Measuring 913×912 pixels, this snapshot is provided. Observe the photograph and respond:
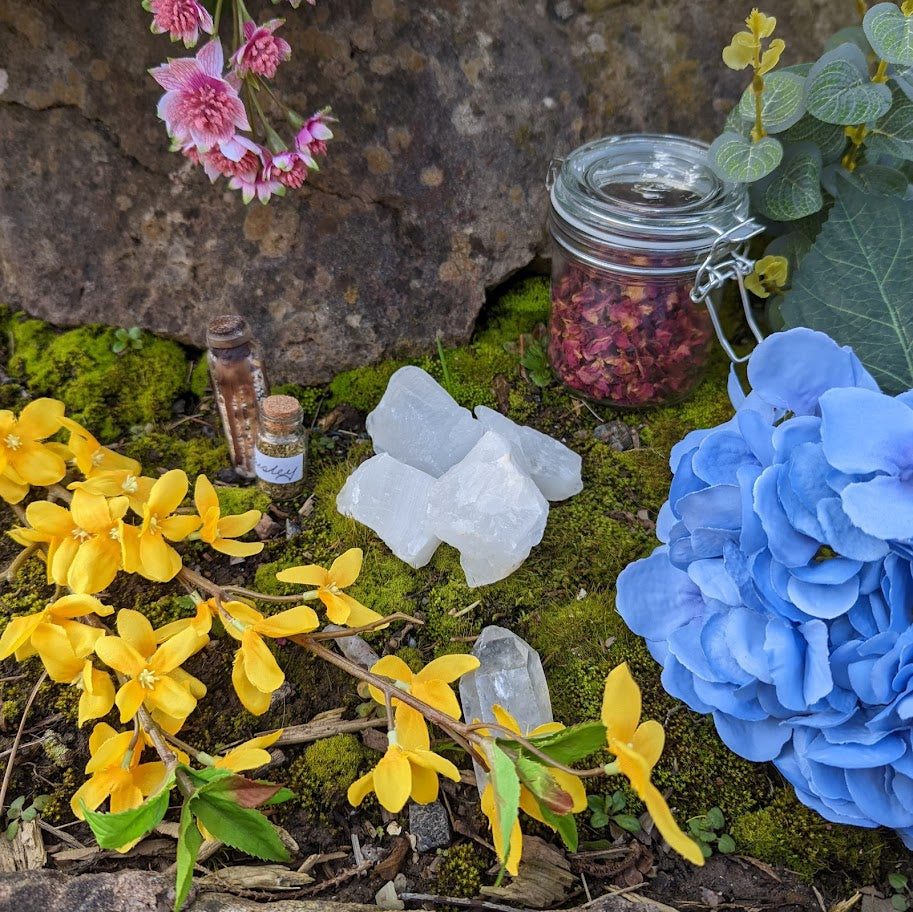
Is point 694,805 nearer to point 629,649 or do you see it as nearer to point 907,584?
point 629,649

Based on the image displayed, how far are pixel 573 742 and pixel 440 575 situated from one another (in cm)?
76

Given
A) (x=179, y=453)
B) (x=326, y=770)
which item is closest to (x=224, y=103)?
(x=179, y=453)

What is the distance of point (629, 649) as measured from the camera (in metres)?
1.73

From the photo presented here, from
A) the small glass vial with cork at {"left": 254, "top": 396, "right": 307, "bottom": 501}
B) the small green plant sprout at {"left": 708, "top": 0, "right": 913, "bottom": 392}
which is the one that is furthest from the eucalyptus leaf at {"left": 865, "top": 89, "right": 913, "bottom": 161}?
the small glass vial with cork at {"left": 254, "top": 396, "right": 307, "bottom": 501}

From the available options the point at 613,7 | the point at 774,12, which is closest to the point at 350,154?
the point at 613,7

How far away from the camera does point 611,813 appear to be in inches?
59.1

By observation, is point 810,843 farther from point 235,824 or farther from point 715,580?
point 235,824

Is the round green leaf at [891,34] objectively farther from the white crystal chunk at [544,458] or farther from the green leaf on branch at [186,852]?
the green leaf on branch at [186,852]

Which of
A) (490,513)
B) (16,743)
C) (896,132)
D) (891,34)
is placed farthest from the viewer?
(896,132)

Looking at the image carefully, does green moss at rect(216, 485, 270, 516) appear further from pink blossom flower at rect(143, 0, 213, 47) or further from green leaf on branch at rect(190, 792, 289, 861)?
pink blossom flower at rect(143, 0, 213, 47)

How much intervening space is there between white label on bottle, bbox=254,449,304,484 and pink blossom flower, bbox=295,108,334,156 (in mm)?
681

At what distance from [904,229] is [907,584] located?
97cm

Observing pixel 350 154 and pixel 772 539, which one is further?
pixel 350 154

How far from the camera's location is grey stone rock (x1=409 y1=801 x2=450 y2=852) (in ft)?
4.79
